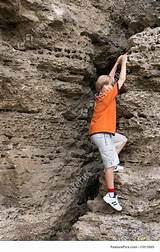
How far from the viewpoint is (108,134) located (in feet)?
14.3

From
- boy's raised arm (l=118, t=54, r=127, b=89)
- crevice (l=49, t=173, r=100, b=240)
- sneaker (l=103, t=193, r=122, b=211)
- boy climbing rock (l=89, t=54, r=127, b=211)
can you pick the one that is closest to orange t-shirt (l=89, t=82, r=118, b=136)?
boy climbing rock (l=89, t=54, r=127, b=211)

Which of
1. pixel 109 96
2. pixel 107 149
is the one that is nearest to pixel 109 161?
pixel 107 149

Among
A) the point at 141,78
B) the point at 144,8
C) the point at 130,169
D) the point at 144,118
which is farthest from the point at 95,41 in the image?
the point at 130,169

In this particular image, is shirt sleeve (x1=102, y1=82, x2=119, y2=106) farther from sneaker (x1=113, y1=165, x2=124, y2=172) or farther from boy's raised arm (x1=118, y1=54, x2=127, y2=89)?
sneaker (x1=113, y1=165, x2=124, y2=172)

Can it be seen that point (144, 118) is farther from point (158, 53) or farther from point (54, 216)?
point (54, 216)

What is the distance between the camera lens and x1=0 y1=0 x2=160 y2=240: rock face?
4.31 meters

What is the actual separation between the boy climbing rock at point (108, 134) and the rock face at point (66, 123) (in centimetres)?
13

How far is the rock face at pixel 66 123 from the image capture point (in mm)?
4309

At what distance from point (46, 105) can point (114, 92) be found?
986mm

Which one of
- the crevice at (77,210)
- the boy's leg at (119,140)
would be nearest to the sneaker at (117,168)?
the boy's leg at (119,140)

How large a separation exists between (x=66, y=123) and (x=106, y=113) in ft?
2.97

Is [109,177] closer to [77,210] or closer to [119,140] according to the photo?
[119,140]

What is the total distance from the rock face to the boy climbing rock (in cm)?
13

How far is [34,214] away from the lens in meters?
4.69
